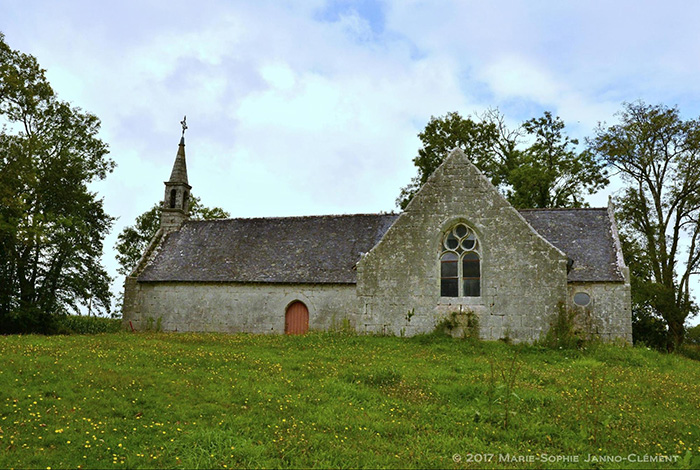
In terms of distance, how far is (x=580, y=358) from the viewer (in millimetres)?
14367

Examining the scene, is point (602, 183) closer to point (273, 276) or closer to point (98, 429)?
point (273, 276)

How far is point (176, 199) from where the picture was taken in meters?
29.3

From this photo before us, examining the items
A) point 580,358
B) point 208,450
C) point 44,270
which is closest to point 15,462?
point 208,450

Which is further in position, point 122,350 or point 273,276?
point 273,276

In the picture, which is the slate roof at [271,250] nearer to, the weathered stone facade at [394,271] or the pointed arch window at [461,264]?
the weathered stone facade at [394,271]

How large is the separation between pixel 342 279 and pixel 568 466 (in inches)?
630

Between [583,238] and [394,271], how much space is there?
9.48m

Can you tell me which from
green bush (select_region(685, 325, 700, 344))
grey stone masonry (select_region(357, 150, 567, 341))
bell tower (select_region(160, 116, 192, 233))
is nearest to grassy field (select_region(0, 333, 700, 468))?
grey stone masonry (select_region(357, 150, 567, 341))

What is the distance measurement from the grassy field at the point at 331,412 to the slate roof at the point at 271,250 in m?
10.1

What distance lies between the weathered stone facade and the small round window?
10 centimetres

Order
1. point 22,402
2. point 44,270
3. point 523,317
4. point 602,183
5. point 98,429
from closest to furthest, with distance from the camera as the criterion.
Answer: point 98,429
point 22,402
point 523,317
point 44,270
point 602,183

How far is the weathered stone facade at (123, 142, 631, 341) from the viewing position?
53.5ft

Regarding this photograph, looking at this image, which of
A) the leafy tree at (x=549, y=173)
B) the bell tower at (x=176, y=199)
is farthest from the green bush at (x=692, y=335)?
the bell tower at (x=176, y=199)

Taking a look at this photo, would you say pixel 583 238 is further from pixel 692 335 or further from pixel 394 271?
pixel 692 335
